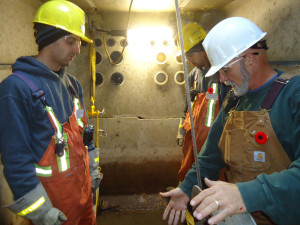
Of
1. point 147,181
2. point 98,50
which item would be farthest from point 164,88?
point 147,181

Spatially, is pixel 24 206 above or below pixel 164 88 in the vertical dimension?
below

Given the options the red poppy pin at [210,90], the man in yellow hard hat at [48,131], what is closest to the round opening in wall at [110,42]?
the man in yellow hard hat at [48,131]

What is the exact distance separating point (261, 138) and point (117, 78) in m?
3.08

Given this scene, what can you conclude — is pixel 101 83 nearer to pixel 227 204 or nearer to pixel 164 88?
pixel 164 88

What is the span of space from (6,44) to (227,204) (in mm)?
2503

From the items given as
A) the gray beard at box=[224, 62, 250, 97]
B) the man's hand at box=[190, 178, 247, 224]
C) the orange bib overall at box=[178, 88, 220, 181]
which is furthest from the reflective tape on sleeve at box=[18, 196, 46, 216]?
the orange bib overall at box=[178, 88, 220, 181]

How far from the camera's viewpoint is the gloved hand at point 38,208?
1.31m

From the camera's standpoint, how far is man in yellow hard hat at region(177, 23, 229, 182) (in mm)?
2439

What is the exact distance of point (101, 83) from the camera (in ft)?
12.5

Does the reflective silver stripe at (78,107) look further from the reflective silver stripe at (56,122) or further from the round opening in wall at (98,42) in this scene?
the round opening in wall at (98,42)

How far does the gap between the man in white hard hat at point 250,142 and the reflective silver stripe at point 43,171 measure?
2.95 feet

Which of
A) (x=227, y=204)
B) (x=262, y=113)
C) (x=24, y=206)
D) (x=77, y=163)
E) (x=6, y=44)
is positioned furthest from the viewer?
(x=6, y=44)

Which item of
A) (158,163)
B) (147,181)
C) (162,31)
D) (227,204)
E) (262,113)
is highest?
(162,31)

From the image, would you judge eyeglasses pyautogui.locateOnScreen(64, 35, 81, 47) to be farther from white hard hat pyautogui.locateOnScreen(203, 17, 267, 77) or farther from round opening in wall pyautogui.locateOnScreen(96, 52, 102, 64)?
round opening in wall pyautogui.locateOnScreen(96, 52, 102, 64)
